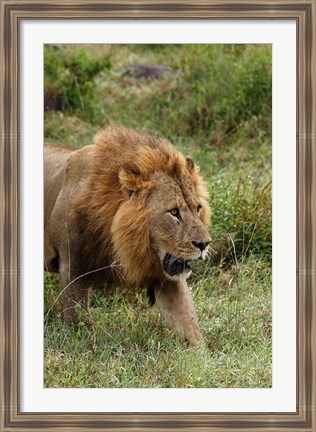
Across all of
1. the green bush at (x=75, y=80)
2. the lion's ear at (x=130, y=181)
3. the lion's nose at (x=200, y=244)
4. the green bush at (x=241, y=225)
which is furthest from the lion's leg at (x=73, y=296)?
the green bush at (x=75, y=80)

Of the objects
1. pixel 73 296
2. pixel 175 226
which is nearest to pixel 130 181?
pixel 175 226

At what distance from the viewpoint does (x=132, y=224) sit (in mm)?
5621

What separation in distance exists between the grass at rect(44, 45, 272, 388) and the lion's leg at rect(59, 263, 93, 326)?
0.24 feet

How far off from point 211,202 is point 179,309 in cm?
165

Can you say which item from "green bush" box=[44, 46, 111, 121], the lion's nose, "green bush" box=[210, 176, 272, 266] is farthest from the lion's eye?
"green bush" box=[44, 46, 111, 121]

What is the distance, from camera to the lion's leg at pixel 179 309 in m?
5.91

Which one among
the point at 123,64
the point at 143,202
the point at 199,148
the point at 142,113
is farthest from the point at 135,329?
the point at 123,64

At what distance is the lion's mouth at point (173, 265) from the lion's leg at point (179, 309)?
0.60ft

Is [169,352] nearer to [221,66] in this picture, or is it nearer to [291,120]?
[291,120]

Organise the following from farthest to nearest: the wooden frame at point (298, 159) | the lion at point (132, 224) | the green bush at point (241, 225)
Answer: the green bush at point (241, 225) < the lion at point (132, 224) < the wooden frame at point (298, 159)

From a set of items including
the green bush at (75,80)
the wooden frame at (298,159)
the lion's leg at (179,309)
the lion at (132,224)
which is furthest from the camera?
the green bush at (75,80)

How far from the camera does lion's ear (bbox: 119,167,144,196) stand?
567 centimetres

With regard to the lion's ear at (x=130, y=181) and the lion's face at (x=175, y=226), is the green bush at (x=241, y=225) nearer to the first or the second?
the lion's face at (x=175, y=226)

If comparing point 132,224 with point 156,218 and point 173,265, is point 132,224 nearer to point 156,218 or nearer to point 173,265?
point 156,218
